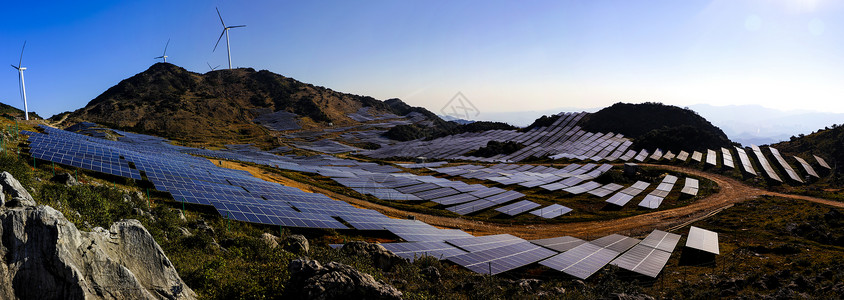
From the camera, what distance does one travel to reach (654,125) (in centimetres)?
14400

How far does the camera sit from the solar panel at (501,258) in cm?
2697

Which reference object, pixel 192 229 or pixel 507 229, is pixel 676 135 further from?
pixel 192 229

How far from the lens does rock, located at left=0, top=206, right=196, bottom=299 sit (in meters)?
9.56

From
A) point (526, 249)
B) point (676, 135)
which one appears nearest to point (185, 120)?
point (526, 249)

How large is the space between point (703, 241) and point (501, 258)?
2423 centimetres

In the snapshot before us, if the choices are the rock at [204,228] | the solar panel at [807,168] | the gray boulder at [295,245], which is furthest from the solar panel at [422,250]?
the solar panel at [807,168]

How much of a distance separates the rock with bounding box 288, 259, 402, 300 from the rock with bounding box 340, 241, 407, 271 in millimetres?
10077

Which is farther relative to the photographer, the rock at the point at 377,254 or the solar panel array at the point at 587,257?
the solar panel array at the point at 587,257

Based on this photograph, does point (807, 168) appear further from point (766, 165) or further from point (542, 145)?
point (542, 145)

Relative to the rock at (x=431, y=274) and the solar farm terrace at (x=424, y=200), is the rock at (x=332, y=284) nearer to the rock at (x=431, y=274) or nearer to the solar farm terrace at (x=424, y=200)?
the rock at (x=431, y=274)

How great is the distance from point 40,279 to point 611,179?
86.2 metres

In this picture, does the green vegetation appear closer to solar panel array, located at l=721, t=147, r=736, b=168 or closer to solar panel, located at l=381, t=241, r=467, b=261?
solar panel array, located at l=721, t=147, r=736, b=168

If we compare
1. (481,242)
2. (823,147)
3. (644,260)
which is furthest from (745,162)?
(481,242)

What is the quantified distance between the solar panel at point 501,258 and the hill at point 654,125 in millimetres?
107242
